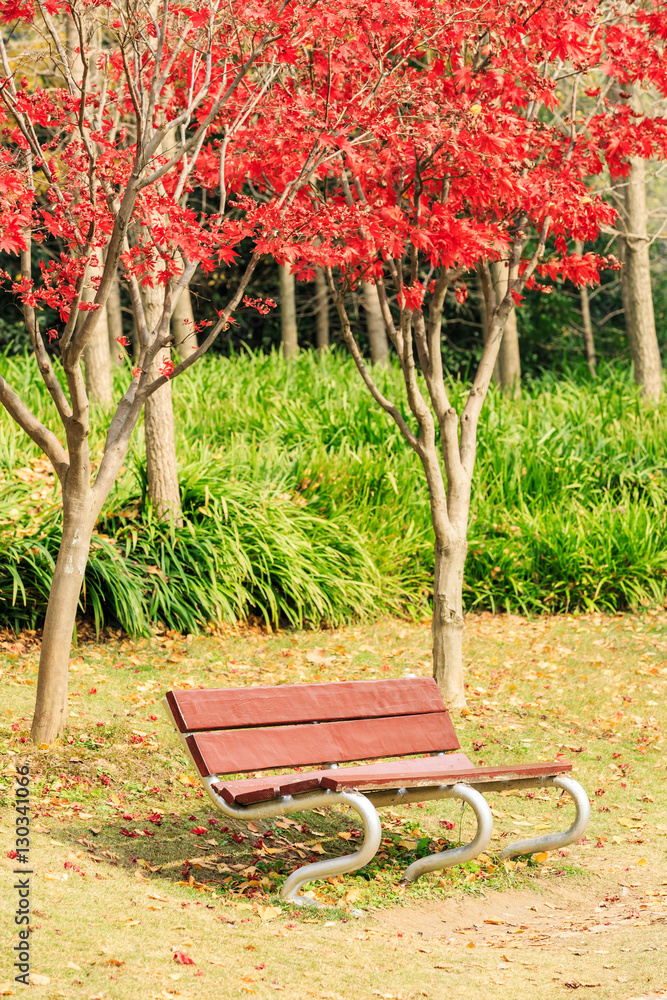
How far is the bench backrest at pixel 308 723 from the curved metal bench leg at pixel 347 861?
17.9 inches

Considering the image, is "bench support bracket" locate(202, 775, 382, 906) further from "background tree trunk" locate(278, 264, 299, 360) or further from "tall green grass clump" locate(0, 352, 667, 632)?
"background tree trunk" locate(278, 264, 299, 360)

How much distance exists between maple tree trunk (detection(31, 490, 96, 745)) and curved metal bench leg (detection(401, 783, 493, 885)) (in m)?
1.77

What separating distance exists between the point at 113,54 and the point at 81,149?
0.71m

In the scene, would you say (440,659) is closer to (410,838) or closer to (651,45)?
(410,838)

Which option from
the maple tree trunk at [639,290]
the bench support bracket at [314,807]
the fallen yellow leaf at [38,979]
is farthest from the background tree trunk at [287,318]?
the fallen yellow leaf at [38,979]

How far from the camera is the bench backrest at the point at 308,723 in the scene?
3932mm

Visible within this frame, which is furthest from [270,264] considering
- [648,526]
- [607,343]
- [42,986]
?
[42,986]

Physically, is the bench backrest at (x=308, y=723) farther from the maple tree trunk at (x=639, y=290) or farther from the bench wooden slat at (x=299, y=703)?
the maple tree trunk at (x=639, y=290)

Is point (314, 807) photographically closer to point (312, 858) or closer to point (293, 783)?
point (293, 783)

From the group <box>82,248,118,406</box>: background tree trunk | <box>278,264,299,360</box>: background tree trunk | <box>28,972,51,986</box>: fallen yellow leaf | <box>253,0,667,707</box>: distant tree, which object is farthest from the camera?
<box>278,264,299,360</box>: background tree trunk

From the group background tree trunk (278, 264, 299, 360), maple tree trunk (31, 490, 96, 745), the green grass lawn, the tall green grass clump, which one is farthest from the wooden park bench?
background tree trunk (278, 264, 299, 360)

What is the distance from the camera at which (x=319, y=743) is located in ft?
13.9

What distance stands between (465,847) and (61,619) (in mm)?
2050

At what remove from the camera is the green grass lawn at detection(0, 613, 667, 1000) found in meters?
3.17
